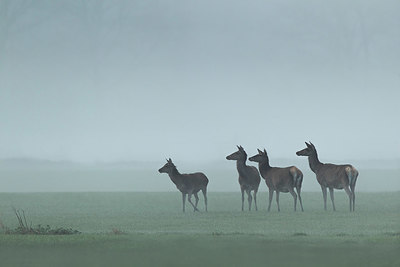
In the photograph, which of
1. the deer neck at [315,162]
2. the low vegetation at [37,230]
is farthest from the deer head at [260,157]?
the low vegetation at [37,230]

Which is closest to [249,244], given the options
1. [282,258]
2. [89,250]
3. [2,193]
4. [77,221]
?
[282,258]

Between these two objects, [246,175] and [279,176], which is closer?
[279,176]

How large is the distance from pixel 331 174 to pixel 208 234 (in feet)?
8.05

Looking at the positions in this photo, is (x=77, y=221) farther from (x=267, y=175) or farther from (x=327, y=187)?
(x=327, y=187)

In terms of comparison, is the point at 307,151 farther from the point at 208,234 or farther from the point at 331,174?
the point at 208,234

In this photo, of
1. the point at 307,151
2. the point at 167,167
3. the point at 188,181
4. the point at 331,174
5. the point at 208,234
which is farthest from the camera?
the point at 188,181

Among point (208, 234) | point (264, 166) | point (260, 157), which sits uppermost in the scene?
point (260, 157)

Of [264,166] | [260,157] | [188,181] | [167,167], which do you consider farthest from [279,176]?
[167,167]

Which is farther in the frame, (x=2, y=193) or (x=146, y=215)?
(x=2, y=193)

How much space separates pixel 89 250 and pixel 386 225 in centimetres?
356

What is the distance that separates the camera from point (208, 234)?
999 centimetres

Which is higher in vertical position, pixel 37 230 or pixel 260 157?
pixel 260 157

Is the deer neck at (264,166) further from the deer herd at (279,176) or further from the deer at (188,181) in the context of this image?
the deer at (188,181)

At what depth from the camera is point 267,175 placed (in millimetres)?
11727
